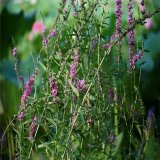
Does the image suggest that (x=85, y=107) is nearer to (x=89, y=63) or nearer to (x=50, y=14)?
(x=89, y=63)

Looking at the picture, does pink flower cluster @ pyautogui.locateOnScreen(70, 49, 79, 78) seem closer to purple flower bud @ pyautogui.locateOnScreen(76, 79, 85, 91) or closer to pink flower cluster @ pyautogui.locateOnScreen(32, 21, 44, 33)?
purple flower bud @ pyautogui.locateOnScreen(76, 79, 85, 91)

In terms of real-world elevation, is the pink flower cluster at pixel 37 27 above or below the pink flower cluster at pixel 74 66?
above

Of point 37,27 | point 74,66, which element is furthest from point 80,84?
point 37,27

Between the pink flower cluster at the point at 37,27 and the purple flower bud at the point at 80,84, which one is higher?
the pink flower cluster at the point at 37,27

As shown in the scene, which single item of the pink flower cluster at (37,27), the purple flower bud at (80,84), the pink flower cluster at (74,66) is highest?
the pink flower cluster at (37,27)

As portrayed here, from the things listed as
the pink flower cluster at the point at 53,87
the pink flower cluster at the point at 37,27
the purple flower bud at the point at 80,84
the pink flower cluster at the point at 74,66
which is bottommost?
the purple flower bud at the point at 80,84

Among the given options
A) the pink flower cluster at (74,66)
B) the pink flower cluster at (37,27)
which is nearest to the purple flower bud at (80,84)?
the pink flower cluster at (74,66)

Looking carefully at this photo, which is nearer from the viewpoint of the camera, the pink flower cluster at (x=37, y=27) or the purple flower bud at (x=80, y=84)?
the purple flower bud at (x=80, y=84)

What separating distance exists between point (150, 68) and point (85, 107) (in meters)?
1.50

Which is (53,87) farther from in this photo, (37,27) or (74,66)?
(37,27)

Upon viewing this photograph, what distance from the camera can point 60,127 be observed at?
7.48 ft

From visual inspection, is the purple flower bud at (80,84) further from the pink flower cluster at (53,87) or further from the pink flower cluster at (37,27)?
the pink flower cluster at (37,27)

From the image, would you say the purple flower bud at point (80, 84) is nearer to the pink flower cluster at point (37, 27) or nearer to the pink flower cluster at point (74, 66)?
the pink flower cluster at point (74, 66)

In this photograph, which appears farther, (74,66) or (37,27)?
(37,27)
